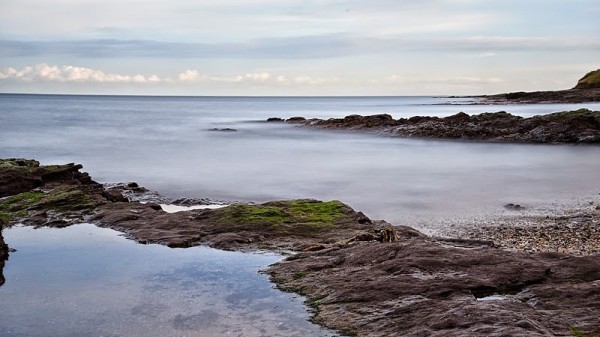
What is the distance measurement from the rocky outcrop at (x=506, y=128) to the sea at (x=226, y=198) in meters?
2.07

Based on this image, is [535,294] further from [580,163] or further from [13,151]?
[13,151]

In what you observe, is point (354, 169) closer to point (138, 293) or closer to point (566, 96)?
point (138, 293)

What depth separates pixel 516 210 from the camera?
16.6 metres

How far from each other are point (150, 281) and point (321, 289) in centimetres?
289

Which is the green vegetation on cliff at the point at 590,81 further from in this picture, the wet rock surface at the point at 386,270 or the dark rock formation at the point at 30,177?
the wet rock surface at the point at 386,270

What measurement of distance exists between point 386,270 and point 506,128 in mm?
36135

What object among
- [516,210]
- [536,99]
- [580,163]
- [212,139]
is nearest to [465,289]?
[516,210]

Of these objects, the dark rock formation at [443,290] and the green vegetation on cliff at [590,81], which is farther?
the green vegetation on cliff at [590,81]

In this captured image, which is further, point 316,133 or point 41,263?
point 316,133

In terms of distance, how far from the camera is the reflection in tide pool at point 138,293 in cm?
768

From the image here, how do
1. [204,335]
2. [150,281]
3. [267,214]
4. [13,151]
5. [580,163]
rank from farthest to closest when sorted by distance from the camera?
1. [13,151]
2. [580,163]
3. [267,214]
4. [150,281]
5. [204,335]

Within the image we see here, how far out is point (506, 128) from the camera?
42.0 meters

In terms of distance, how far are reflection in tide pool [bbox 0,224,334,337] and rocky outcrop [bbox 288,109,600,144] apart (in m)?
32.0

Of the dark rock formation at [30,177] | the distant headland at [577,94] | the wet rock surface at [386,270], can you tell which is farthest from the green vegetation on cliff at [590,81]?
the wet rock surface at [386,270]
